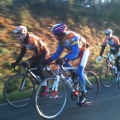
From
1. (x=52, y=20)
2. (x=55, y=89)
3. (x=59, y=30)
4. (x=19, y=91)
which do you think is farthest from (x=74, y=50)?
(x=52, y=20)

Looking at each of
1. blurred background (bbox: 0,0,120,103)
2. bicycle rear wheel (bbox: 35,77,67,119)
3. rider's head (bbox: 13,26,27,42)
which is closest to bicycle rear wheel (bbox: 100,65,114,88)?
blurred background (bbox: 0,0,120,103)

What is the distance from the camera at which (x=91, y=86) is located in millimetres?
7148

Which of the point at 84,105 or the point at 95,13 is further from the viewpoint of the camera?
the point at 95,13

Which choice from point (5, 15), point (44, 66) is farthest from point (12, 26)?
point (44, 66)

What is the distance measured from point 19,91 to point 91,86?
1.92 m

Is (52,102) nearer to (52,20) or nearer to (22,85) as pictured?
(22,85)

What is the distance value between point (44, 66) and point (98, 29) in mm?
12893

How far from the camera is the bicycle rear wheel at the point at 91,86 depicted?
7.05m

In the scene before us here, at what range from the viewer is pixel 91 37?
17.7 meters

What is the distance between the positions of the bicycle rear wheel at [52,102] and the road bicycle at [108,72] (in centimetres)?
445

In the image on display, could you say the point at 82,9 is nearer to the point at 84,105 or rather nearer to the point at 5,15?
the point at 5,15

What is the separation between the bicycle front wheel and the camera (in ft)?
22.2

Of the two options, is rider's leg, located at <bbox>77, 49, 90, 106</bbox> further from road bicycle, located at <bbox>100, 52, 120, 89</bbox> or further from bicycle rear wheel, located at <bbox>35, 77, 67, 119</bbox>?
road bicycle, located at <bbox>100, 52, 120, 89</bbox>

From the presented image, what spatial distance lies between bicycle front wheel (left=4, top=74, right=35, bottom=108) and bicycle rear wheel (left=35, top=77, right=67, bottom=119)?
2.59 ft
